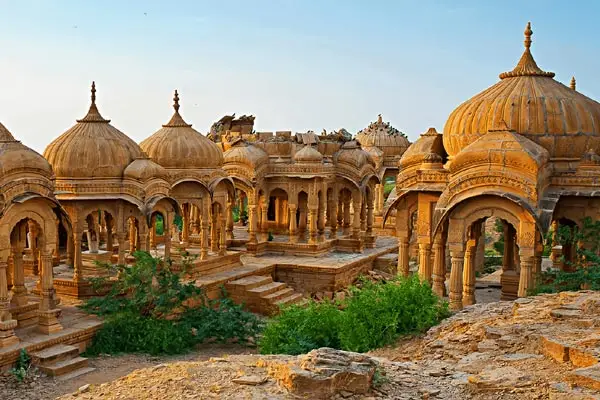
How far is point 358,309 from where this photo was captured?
1162 centimetres

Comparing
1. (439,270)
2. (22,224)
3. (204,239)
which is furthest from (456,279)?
(22,224)

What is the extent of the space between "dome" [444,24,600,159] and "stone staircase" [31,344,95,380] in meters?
9.55

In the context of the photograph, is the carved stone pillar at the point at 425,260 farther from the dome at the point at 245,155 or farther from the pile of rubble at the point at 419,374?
the dome at the point at 245,155

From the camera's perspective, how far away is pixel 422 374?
7855 millimetres

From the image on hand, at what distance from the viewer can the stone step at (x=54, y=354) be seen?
12.5 m

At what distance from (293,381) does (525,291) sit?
7.98m

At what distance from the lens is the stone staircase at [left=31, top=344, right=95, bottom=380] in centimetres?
1247

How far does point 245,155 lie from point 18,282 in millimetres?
10581

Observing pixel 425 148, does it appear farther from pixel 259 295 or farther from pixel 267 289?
pixel 259 295

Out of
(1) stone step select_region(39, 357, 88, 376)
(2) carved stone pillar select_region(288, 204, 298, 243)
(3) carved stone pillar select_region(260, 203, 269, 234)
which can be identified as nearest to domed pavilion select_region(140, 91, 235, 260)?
(2) carved stone pillar select_region(288, 204, 298, 243)

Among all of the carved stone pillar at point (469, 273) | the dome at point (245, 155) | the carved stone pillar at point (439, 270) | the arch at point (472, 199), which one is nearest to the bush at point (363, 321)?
the carved stone pillar at point (469, 273)

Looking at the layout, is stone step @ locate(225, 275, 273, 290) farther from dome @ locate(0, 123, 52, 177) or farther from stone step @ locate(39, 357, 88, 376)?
dome @ locate(0, 123, 52, 177)

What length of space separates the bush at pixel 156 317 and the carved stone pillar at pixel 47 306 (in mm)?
957

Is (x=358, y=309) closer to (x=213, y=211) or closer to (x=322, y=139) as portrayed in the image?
(x=213, y=211)
